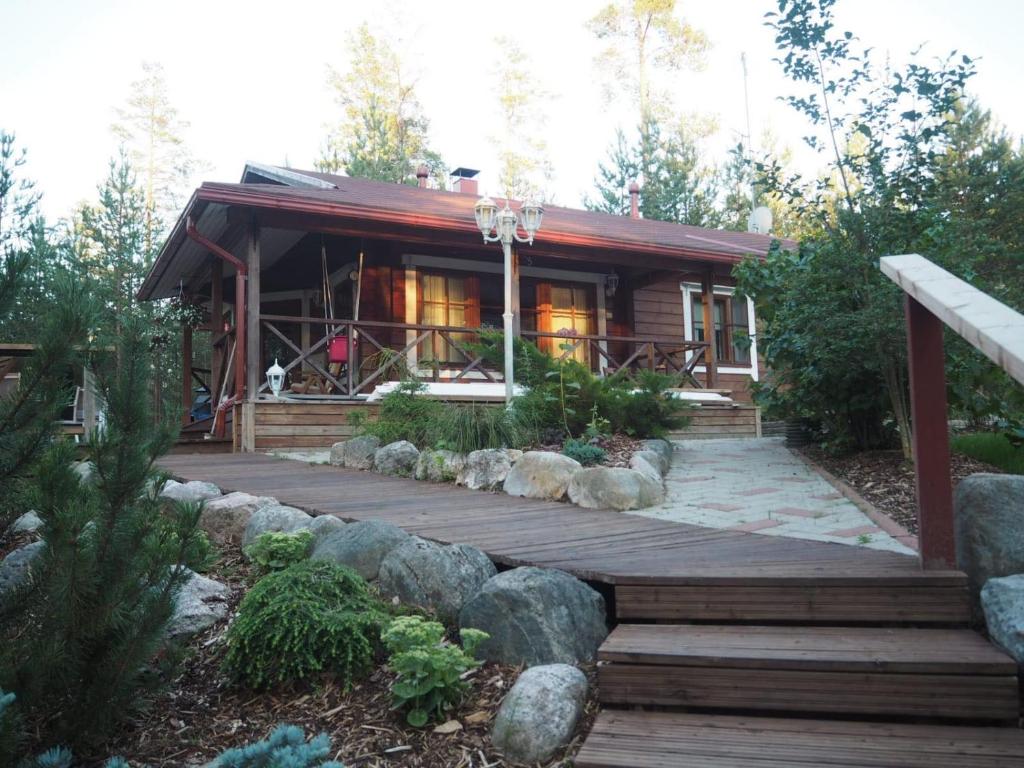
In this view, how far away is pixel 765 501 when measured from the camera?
4.59 metres

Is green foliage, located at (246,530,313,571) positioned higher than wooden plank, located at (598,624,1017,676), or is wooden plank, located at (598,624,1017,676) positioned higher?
green foliage, located at (246,530,313,571)

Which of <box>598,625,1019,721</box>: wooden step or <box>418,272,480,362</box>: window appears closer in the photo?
<box>598,625,1019,721</box>: wooden step

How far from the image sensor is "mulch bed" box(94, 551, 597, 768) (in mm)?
1933

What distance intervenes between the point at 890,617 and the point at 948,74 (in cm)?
370

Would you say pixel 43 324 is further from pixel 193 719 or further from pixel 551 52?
pixel 551 52

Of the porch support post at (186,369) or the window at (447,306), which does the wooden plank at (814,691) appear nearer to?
the window at (447,306)

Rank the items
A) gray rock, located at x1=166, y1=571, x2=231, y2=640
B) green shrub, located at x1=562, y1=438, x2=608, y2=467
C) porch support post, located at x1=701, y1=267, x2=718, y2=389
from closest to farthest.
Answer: gray rock, located at x1=166, y1=571, x2=231, y2=640
green shrub, located at x1=562, y1=438, x2=608, y2=467
porch support post, located at x1=701, y1=267, x2=718, y2=389

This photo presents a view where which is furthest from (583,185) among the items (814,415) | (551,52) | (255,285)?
(814,415)

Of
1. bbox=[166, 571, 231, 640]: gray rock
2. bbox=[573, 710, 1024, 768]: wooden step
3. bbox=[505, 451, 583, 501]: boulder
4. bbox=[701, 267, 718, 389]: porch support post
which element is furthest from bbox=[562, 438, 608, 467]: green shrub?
bbox=[701, 267, 718, 389]: porch support post

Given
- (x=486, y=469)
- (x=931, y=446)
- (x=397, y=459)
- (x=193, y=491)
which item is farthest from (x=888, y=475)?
(x=193, y=491)

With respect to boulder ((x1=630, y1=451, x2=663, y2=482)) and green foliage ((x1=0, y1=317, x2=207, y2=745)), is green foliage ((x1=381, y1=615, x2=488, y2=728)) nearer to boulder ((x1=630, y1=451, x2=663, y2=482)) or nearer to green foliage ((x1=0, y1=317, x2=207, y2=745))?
green foliage ((x1=0, y1=317, x2=207, y2=745))

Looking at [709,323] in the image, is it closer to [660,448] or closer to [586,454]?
[660,448]

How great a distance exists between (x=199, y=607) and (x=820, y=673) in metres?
1.98

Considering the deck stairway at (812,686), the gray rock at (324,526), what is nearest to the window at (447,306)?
the gray rock at (324,526)
